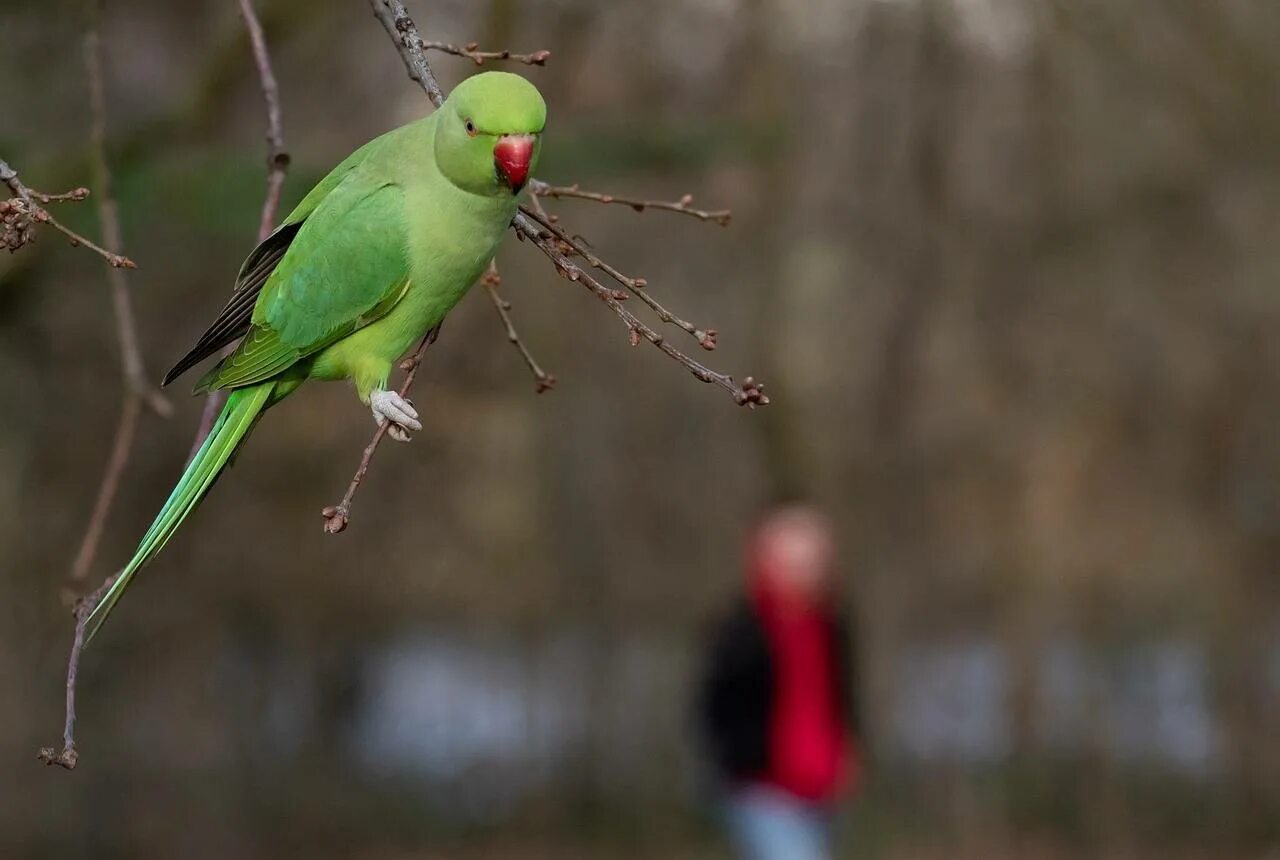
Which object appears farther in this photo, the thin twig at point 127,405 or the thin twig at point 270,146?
the thin twig at point 270,146

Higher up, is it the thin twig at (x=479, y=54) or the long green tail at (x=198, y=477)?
the thin twig at (x=479, y=54)

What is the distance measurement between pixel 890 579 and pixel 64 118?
660 cm

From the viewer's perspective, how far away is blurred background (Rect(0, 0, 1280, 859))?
8.23m

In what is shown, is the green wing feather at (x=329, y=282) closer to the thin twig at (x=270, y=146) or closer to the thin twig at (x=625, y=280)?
the thin twig at (x=270, y=146)

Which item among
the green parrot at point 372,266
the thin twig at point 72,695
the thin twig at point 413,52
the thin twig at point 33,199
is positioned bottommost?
the thin twig at point 72,695

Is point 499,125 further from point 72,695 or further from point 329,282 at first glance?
point 72,695

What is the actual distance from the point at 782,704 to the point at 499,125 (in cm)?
436

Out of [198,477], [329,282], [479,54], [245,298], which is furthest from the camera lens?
[245,298]

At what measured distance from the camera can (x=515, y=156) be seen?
240 cm

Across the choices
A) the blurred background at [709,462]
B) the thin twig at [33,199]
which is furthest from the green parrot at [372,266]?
the blurred background at [709,462]

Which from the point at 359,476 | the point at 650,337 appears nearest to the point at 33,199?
the point at 359,476

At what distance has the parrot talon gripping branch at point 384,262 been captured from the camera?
7.95 feet

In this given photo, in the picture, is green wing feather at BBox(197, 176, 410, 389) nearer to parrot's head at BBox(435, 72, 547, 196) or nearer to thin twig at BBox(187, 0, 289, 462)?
thin twig at BBox(187, 0, 289, 462)

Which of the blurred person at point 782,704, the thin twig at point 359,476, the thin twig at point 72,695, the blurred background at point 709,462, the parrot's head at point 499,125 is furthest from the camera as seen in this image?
the blurred background at point 709,462
